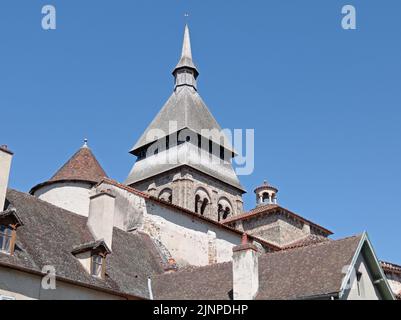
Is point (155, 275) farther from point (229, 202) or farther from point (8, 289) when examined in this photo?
point (229, 202)

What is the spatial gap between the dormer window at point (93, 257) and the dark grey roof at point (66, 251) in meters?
0.19

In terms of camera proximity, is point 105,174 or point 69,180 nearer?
point 69,180

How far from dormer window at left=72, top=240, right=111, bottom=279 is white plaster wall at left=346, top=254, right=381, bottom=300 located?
7.39 metres

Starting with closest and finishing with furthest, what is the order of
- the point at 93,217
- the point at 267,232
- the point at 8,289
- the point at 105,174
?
the point at 8,289
the point at 93,217
the point at 105,174
the point at 267,232

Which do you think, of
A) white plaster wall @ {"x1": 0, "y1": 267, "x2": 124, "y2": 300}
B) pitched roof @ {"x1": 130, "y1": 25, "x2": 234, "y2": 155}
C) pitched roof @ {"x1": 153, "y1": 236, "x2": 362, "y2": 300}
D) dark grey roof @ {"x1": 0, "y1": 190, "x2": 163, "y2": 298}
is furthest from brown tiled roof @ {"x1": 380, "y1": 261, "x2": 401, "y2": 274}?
pitched roof @ {"x1": 130, "y1": 25, "x2": 234, "y2": 155}

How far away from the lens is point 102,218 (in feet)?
68.0

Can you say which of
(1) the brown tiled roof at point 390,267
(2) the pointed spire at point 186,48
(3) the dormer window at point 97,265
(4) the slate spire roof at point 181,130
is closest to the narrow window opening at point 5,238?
(3) the dormer window at point 97,265

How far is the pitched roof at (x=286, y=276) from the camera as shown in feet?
52.9

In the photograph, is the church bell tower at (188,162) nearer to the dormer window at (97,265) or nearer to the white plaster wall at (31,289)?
the dormer window at (97,265)

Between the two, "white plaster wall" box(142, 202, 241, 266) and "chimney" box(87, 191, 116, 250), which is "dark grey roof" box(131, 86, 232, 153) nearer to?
"white plaster wall" box(142, 202, 241, 266)

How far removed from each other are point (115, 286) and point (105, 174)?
12.5m

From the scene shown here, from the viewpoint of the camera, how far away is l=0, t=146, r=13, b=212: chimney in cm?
1695
